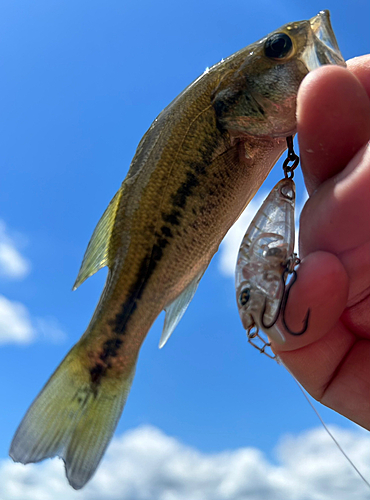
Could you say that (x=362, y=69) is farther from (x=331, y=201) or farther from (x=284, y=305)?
(x=284, y=305)

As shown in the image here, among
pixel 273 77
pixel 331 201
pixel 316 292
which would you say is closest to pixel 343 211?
pixel 331 201

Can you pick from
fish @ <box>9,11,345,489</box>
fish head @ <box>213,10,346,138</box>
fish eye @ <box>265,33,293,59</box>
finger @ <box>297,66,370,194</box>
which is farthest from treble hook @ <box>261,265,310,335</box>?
fish eye @ <box>265,33,293,59</box>

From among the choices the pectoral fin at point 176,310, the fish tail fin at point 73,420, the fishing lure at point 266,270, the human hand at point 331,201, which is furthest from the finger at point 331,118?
the fish tail fin at point 73,420

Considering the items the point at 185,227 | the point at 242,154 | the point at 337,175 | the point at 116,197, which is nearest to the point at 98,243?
the point at 116,197

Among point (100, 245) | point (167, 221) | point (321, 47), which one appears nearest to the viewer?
point (321, 47)

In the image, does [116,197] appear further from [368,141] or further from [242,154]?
[368,141]

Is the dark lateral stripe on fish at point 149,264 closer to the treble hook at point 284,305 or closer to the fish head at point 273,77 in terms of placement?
the fish head at point 273,77

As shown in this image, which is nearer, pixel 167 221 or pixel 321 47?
pixel 321 47
